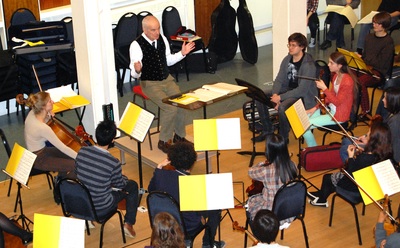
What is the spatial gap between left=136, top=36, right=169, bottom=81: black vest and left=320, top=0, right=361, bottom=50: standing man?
4.87 meters

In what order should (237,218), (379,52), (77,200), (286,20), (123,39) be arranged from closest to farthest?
(77,200), (237,218), (286,20), (379,52), (123,39)

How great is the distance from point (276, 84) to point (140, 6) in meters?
3.46

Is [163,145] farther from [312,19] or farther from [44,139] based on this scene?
[312,19]

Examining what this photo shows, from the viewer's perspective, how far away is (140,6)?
10859mm

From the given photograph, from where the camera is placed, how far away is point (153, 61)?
7.86 metres

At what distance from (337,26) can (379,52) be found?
2.93 meters

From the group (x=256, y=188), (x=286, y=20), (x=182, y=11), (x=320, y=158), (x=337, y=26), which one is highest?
(x=286, y=20)

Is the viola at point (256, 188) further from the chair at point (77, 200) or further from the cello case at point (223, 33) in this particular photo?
the cello case at point (223, 33)

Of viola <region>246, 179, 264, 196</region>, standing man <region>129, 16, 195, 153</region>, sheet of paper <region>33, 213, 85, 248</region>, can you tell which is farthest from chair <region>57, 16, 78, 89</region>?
sheet of paper <region>33, 213, 85, 248</region>

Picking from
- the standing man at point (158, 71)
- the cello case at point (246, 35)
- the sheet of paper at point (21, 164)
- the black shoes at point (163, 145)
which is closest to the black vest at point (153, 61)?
the standing man at point (158, 71)

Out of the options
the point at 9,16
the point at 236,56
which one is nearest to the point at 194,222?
the point at 9,16

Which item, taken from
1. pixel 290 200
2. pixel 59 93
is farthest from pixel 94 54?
pixel 290 200

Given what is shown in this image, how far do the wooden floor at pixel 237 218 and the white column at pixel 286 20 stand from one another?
1.80 metres

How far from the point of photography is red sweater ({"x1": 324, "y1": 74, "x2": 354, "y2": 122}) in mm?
7531
